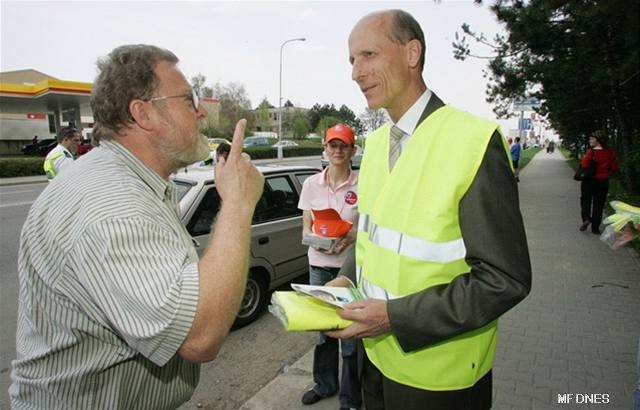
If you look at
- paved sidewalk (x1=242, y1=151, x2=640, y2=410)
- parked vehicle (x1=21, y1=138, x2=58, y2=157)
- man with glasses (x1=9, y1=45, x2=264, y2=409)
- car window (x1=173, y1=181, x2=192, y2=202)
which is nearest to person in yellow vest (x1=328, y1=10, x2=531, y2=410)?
man with glasses (x1=9, y1=45, x2=264, y2=409)

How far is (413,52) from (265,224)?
10.8 feet

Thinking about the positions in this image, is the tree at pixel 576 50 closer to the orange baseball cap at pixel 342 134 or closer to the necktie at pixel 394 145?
the necktie at pixel 394 145

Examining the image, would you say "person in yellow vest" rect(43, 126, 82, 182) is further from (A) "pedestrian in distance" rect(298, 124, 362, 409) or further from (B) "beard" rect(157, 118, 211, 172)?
(B) "beard" rect(157, 118, 211, 172)

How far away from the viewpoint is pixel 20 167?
19.6m

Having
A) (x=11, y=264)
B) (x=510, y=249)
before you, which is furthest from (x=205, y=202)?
(x=11, y=264)

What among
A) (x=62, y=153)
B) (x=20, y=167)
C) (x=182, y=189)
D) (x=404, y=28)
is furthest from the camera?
(x=20, y=167)

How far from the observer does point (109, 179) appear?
1.25m

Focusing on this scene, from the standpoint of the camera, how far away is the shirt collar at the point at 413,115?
1744 mm

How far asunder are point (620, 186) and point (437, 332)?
15058 mm

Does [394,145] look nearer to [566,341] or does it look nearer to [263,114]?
[566,341]

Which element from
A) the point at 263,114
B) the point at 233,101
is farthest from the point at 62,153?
the point at 263,114

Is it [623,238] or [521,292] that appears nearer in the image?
[521,292]

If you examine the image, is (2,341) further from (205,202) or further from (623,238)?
(623,238)

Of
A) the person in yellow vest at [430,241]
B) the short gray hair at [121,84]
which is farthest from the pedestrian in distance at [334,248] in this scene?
the short gray hair at [121,84]
